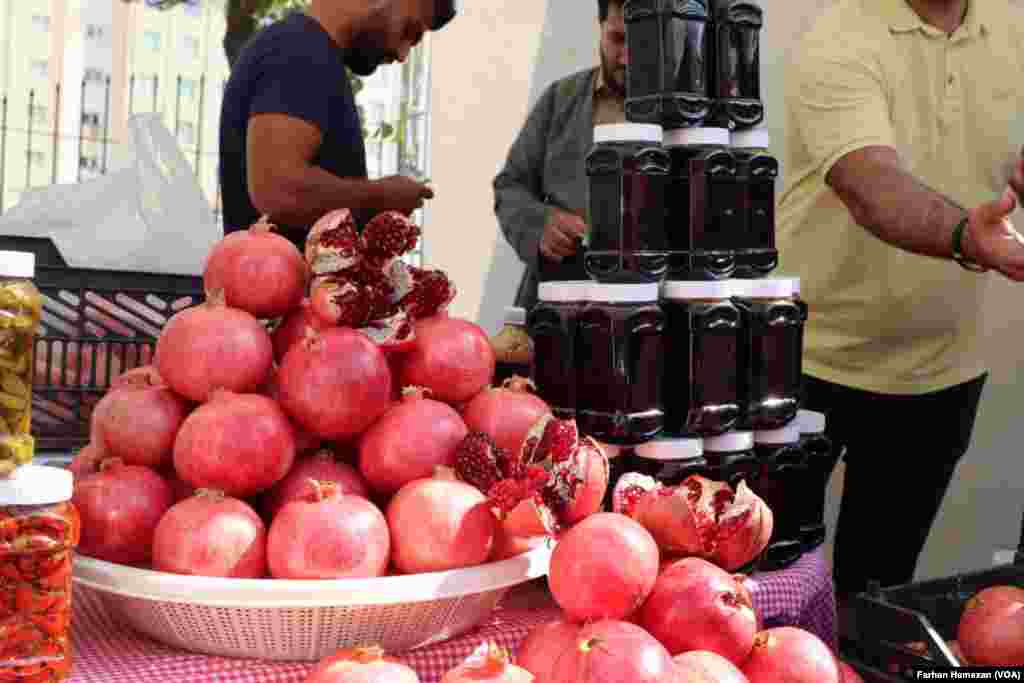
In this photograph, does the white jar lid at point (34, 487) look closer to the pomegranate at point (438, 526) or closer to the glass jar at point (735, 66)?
the pomegranate at point (438, 526)

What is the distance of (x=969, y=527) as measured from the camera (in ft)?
11.1

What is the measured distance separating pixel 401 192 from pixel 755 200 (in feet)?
2.40

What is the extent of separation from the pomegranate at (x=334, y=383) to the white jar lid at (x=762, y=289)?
573 mm

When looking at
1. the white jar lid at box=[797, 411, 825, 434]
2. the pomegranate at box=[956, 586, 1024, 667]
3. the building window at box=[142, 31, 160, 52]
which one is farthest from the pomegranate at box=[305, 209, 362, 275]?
the building window at box=[142, 31, 160, 52]

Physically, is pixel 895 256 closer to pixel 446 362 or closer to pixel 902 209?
pixel 902 209

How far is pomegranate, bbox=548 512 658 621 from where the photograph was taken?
1081 millimetres

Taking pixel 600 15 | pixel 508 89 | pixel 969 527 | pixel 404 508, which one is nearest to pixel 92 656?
pixel 404 508

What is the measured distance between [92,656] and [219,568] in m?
0.17

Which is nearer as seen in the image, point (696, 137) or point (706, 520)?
point (706, 520)

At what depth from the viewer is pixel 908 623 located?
144 centimetres

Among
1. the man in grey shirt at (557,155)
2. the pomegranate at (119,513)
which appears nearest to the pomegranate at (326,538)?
the pomegranate at (119,513)

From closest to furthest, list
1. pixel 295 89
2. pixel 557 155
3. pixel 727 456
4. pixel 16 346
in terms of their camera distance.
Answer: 1. pixel 16 346
2. pixel 727 456
3. pixel 295 89
4. pixel 557 155

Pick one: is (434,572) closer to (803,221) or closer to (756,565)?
(756,565)

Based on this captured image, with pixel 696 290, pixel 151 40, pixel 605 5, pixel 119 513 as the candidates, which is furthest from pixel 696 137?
pixel 151 40
